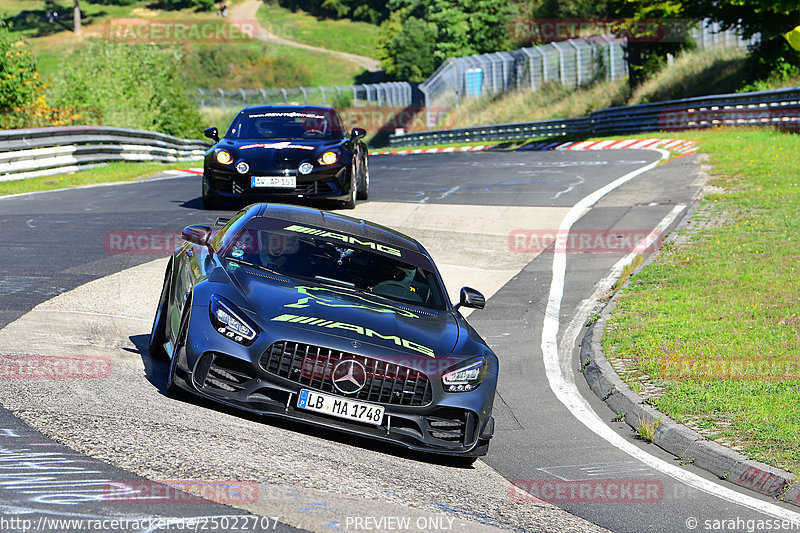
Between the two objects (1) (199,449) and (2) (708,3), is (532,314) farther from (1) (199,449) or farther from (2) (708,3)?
(2) (708,3)

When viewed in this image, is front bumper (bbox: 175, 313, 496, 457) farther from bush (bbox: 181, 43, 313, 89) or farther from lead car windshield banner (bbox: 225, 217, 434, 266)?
bush (bbox: 181, 43, 313, 89)

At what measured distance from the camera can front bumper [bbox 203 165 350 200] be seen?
15.6 m

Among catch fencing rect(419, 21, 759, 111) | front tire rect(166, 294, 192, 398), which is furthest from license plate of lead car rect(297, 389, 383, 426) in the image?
catch fencing rect(419, 21, 759, 111)

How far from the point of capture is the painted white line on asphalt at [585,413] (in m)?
6.46

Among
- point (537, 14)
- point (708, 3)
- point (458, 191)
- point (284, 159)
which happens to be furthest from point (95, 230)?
point (537, 14)

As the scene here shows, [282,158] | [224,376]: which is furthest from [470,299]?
[282,158]

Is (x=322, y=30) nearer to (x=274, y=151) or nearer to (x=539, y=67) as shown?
(x=539, y=67)

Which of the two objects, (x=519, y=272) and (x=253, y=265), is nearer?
(x=253, y=265)

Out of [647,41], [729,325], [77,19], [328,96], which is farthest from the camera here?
[77,19]

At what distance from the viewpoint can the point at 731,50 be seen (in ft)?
152

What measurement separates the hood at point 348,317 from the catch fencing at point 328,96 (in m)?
62.3

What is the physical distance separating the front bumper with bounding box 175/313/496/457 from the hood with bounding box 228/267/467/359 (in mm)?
182

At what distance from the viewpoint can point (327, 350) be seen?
645cm

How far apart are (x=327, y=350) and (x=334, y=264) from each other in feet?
4.83
